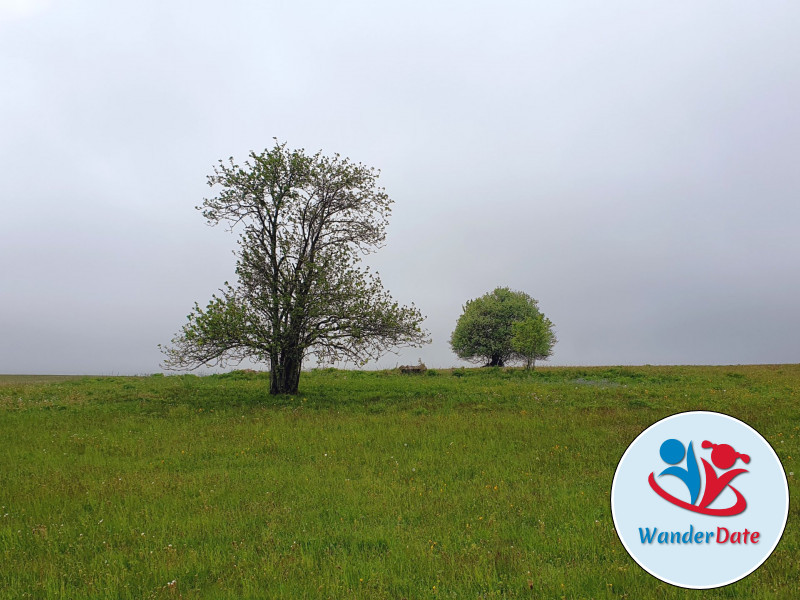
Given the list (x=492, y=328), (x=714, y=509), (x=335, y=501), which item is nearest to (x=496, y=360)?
(x=492, y=328)

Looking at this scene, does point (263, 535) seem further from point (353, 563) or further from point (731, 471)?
point (731, 471)

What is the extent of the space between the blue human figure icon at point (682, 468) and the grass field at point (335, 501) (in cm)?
132

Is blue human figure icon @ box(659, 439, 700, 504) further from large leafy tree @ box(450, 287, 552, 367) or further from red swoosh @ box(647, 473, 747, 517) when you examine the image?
large leafy tree @ box(450, 287, 552, 367)

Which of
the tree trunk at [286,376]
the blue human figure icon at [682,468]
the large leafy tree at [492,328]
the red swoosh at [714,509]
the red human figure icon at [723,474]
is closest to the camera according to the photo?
the red swoosh at [714,509]

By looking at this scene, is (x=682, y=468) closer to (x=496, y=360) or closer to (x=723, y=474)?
(x=723, y=474)

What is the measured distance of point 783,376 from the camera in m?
35.1

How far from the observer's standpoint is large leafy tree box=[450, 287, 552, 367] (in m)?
61.6

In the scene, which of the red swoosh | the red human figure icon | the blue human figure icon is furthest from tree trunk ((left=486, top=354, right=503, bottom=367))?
the red swoosh

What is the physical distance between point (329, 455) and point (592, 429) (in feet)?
31.1

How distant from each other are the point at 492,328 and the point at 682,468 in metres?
56.1

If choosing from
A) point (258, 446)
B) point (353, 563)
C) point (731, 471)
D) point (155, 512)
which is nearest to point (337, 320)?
point (258, 446)

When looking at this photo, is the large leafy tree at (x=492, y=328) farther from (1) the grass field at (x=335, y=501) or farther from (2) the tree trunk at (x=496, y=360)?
(1) the grass field at (x=335, y=501)

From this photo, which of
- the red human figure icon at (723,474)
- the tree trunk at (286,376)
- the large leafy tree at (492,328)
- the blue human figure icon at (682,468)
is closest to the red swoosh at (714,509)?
the red human figure icon at (723,474)

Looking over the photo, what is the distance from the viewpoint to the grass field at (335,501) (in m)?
6.80
